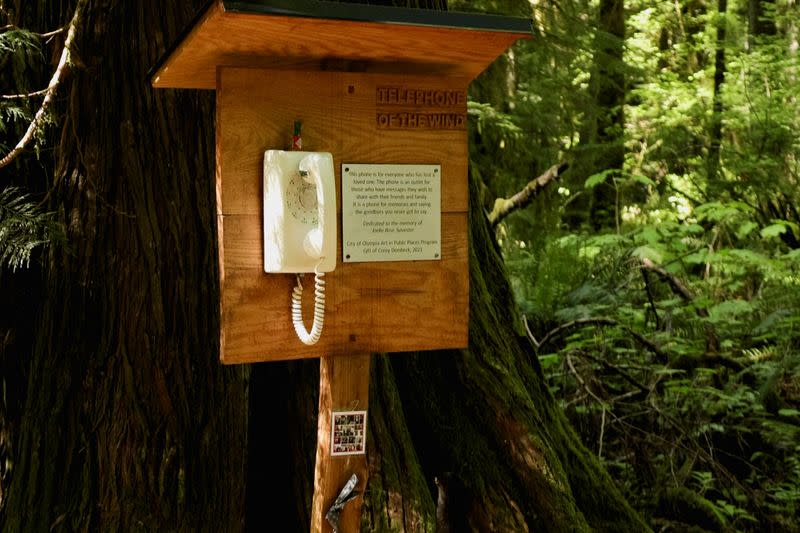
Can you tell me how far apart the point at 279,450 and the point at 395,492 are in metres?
0.56

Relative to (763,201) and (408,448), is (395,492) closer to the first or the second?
(408,448)

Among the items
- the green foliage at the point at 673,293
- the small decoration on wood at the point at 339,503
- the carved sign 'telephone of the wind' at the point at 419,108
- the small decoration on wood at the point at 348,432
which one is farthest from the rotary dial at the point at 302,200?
the green foliage at the point at 673,293

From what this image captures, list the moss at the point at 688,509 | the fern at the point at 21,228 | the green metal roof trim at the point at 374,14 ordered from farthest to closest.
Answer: the moss at the point at 688,509 → the fern at the point at 21,228 → the green metal roof trim at the point at 374,14

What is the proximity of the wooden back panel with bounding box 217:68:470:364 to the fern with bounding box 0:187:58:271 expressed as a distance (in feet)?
3.21

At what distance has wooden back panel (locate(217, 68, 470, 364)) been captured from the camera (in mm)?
2270

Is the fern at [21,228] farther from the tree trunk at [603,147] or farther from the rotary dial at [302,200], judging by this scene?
the tree trunk at [603,147]

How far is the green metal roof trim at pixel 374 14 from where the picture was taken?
2037mm

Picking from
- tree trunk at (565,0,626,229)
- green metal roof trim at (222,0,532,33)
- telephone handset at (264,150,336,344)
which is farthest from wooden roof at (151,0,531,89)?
tree trunk at (565,0,626,229)

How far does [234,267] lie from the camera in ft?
7.45

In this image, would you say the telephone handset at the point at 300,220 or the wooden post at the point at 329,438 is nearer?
the telephone handset at the point at 300,220

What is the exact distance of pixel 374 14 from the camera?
217 centimetres

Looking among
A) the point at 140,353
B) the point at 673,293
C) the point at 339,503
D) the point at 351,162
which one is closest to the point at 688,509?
the point at 673,293

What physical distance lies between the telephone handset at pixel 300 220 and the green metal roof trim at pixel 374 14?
37 centimetres

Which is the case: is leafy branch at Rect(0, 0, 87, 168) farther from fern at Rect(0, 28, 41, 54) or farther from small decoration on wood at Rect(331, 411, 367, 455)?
small decoration on wood at Rect(331, 411, 367, 455)
